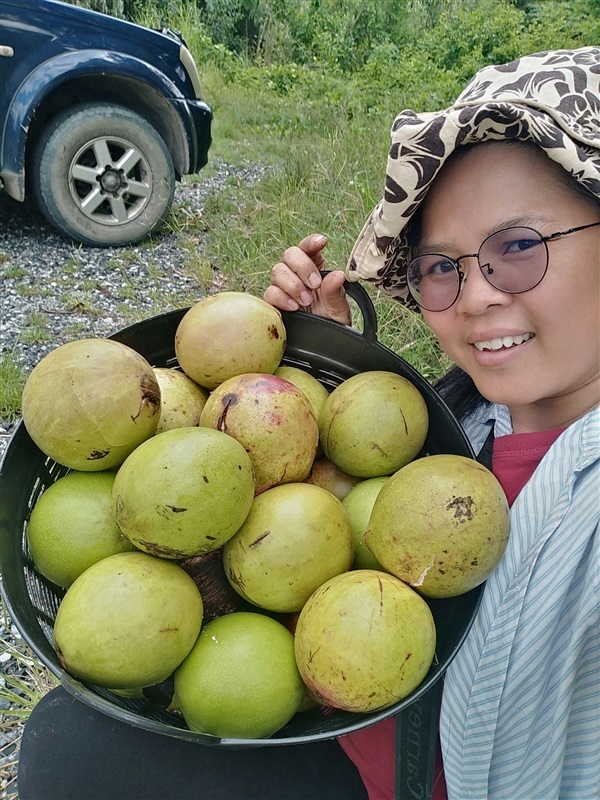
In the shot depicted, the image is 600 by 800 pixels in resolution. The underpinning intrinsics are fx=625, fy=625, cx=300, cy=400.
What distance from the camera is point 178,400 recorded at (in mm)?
1688

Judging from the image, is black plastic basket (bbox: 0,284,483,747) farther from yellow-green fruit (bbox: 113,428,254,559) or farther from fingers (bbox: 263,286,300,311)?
yellow-green fruit (bbox: 113,428,254,559)

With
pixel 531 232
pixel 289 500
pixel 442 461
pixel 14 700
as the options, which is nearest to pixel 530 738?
pixel 442 461

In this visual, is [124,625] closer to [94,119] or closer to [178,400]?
[178,400]

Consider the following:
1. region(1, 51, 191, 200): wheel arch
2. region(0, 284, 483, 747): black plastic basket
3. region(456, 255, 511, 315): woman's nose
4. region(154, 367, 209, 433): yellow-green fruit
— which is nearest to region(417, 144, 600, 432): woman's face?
region(456, 255, 511, 315): woman's nose

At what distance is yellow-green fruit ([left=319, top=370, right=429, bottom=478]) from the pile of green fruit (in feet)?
0.09

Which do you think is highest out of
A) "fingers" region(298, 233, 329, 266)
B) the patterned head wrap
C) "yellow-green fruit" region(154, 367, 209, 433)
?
the patterned head wrap

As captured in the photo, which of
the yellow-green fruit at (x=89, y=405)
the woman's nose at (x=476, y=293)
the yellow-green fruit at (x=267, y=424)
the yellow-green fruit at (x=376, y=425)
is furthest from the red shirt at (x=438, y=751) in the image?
the yellow-green fruit at (x=89, y=405)

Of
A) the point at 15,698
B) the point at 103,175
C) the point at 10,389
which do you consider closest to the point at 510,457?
the point at 15,698

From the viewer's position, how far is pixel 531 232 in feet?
4.16

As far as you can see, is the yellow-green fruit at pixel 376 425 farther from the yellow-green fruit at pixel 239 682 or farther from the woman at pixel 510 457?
the yellow-green fruit at pixel 239 682

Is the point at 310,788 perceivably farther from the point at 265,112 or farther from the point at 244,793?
the point at 265,112

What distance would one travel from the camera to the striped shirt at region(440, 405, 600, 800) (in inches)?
46.3

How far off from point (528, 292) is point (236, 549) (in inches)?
32.3

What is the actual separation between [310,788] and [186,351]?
116cm
